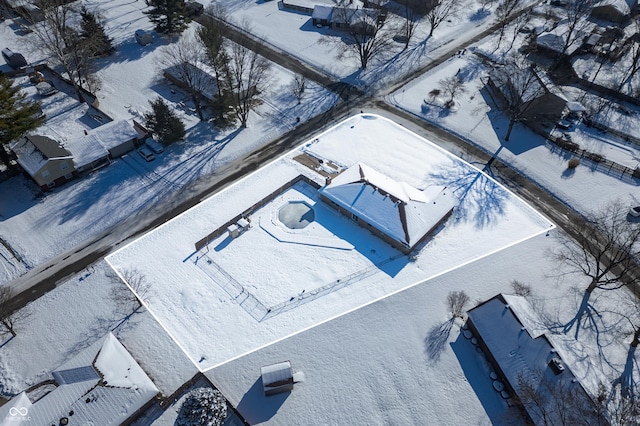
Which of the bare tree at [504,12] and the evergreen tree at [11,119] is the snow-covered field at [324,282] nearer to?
the evergreen tree at [11,119]

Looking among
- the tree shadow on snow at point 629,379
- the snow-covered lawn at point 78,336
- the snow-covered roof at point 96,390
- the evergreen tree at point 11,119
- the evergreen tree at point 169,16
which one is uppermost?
the evergreen tree at point 169,16

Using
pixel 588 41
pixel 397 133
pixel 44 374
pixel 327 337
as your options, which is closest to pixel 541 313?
pixel 327 337

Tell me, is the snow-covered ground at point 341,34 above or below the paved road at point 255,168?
above

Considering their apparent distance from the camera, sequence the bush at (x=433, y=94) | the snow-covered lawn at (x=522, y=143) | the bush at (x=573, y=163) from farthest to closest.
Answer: the bush at (x=433, y=94), the bush at (x=573, y=163), the snow-covered lawn at (x=522, y=143)

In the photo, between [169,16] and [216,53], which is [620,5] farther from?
[169,16]

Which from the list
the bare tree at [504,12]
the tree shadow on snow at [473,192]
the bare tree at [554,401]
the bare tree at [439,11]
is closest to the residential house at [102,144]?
the tree shadow on snow at [473,192]

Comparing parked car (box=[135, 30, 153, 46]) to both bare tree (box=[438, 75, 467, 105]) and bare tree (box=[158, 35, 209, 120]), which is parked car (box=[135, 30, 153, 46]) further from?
bare tree (box=[438, 75, 467, 105])
